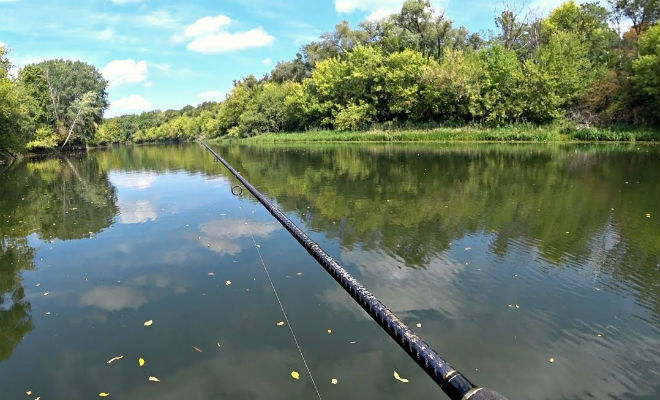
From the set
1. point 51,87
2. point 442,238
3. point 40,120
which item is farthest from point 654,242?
point 51,87

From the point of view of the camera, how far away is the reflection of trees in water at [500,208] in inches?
326

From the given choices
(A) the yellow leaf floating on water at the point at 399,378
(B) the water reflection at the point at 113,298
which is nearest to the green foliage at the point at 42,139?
(B) the water reflection at the point at 113,298

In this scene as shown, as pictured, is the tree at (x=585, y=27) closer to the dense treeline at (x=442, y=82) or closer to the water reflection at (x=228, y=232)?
the dense treeline at (x=442, y=82)

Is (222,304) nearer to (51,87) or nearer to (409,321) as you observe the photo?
(409,321)

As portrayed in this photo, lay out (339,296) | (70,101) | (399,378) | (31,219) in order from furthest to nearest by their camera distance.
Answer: (70,101) → (31,219) → (339,296) → (399,378)

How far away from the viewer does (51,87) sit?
61938mm

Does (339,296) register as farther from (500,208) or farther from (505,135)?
(505,135)

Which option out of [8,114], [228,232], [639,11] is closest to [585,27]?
[639,11]

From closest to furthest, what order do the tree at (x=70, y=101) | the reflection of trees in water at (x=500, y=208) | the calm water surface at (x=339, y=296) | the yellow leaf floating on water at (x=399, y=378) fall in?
the yellow leaf floating on water at (x=399, y=378) → the calm water surface at (x=339, y=296) → the reflection of trees in water at (x=500, y=208) → the tree at (x=70, y=101)

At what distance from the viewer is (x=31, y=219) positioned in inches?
533

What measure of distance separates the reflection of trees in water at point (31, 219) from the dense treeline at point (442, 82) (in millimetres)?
19680

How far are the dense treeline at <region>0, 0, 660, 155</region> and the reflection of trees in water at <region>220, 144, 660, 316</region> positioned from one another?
21.3m

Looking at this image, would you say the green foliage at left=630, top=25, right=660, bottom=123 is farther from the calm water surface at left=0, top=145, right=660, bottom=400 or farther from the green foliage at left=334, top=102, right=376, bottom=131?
the green foliage at left=334, top=102, right=376, bottom=131

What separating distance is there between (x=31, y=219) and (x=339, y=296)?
475 inches
